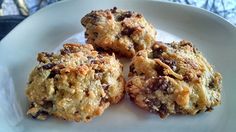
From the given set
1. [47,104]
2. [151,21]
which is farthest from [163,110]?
[151,21]

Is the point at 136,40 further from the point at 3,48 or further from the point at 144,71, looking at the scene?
the point at 3,48

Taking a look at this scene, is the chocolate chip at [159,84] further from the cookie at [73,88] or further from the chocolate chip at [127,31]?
the chocolate chip at [127,31]

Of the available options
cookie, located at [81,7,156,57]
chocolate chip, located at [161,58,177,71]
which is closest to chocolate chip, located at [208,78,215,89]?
chocolate chip, located at [161,58,177,71]

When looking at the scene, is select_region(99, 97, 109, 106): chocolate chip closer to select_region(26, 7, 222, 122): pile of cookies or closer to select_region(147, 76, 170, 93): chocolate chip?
select_region(26, 7, 222, 122): pile of cookies

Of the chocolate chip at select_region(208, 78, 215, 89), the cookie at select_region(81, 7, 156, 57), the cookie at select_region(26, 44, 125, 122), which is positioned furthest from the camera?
the cookie at select_region(81, 7, 156, 57)

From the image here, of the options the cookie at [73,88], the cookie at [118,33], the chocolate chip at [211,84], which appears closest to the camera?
the cookie at [73,88]

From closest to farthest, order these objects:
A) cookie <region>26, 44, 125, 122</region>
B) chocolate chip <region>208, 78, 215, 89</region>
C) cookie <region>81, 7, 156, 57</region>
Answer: cookie <region>26, 44, 125, 122</region>
chocolate chip <region>208, 78, 215, 89</region>
cookie <region>81, 7, 156, 57</region>

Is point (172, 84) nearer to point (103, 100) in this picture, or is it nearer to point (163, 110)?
point (163, 110)

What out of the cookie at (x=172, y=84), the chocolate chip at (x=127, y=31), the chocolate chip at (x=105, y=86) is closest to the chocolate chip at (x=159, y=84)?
the cookie at (x=172, y=84)
